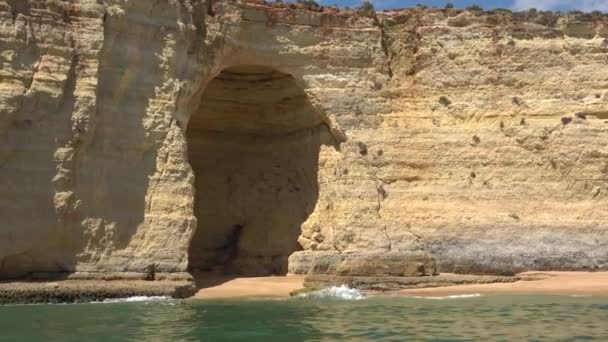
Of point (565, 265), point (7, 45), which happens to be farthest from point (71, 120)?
point (565, 265)

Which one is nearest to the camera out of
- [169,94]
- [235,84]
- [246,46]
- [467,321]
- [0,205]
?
[467,321]

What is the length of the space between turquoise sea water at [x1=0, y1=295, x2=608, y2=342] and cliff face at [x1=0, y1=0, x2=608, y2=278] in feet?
Result: 9.96

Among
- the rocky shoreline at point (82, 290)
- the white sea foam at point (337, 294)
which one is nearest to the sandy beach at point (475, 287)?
the white sea foam at point (337, 294)

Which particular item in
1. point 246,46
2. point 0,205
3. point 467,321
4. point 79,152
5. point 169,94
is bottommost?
point 467,321

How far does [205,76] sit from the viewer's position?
1950cm

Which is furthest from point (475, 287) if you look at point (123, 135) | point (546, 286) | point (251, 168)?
point (123, 135)

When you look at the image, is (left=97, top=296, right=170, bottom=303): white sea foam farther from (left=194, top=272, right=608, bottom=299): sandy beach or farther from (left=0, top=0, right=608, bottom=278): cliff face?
(left=0, top=0, right=608, bottom=278): cliff face

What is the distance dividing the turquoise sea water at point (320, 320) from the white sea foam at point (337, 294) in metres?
0.73

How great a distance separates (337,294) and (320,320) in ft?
15.5

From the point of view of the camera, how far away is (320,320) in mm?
11742

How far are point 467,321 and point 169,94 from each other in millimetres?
9739

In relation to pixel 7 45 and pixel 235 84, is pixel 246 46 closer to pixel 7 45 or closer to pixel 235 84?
pixel 235 84

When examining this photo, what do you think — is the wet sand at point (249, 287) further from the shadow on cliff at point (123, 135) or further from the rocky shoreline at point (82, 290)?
the shadow on cliff at point (123, 135)

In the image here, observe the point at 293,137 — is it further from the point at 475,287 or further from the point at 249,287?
the point at 475,287
